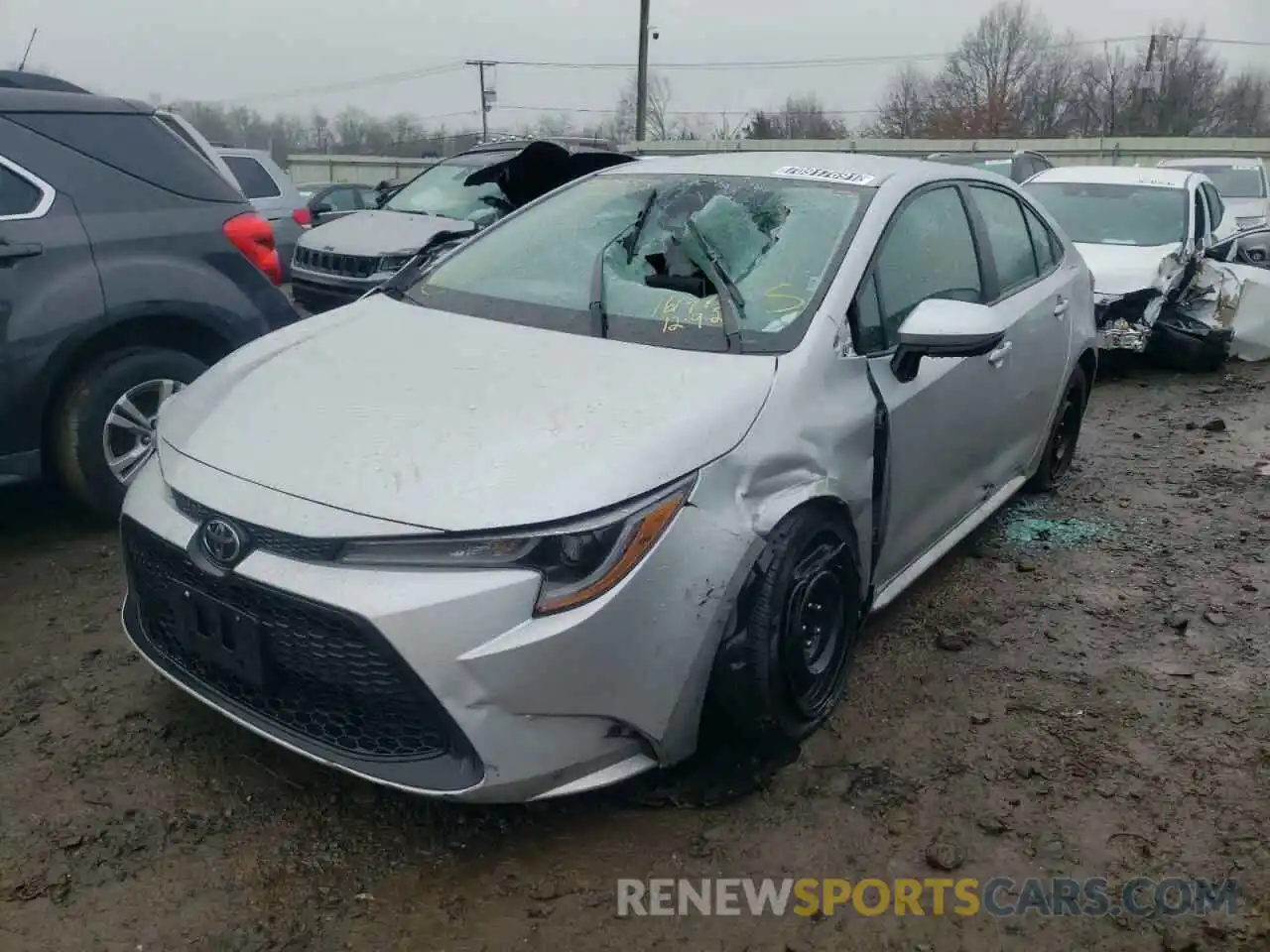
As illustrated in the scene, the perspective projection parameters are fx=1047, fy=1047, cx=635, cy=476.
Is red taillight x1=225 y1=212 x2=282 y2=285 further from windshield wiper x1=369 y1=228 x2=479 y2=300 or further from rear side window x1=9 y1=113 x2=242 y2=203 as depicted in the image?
windshield wiper x1=369 y1=228 x2=479 y2=300

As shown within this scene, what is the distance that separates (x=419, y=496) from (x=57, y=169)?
2.75m

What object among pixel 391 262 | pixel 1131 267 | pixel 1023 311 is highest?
pixel 1023 311

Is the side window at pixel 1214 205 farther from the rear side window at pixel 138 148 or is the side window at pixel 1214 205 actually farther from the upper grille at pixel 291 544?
the upper grille at pixel 291 544

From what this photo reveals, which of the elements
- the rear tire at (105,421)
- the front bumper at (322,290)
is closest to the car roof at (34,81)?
the rear tire at (105,421)

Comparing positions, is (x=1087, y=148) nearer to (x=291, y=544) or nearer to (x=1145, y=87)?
(x=1145, y=87)

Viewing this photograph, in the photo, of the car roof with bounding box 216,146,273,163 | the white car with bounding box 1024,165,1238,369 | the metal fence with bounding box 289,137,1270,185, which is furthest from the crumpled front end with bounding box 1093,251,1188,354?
the metal fence with bounding box 289,137,1270,185

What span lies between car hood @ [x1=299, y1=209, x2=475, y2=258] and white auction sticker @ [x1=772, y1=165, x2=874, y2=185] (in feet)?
15.5

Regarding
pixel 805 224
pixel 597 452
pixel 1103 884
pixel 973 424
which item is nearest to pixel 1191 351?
pixel 973 424

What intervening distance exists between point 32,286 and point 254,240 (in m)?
0.94

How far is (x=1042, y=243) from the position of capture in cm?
450

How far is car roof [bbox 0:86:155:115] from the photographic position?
4.00m

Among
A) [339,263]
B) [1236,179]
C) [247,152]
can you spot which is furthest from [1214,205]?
[247,152]

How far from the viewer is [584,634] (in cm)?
217
